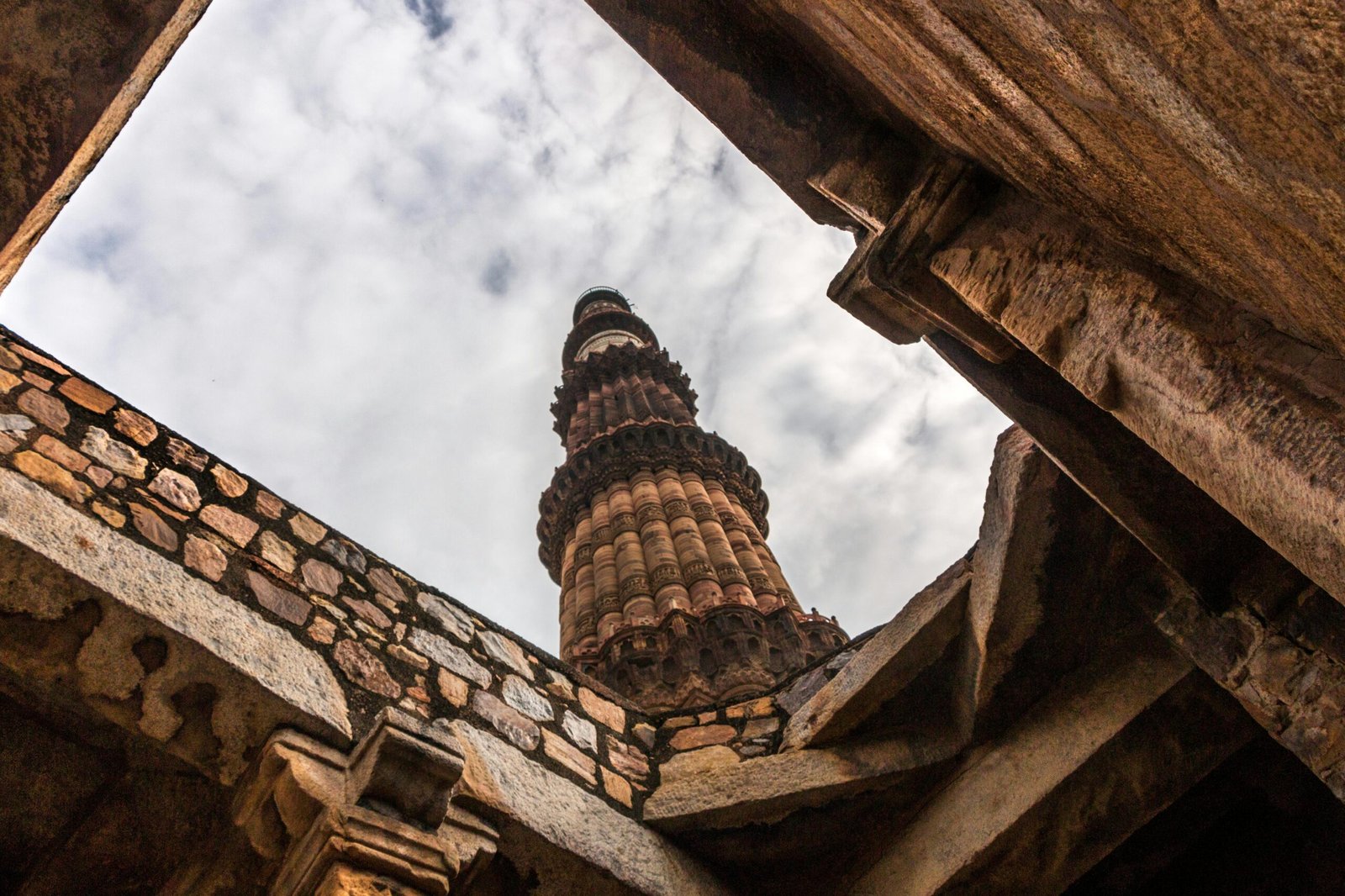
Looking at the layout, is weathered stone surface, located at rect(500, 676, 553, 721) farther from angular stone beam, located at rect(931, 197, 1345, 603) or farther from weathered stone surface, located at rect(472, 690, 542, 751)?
angular stone beam, located at rect(931, 197, 1345, 603)

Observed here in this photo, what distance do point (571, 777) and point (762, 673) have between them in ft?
23.0

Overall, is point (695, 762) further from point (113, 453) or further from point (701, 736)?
point (113, 453)

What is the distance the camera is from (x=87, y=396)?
113 inches

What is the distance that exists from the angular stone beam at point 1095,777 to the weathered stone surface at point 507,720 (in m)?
1.32

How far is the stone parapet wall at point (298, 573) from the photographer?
2.63 meters

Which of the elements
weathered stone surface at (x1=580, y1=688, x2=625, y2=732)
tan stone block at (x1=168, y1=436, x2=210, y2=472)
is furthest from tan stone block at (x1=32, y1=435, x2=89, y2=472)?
weathered stone surface at (x1=580, y1=688, x2=625, y2=732)

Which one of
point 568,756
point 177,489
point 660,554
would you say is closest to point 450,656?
point 568,756

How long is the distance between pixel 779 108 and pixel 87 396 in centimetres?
229

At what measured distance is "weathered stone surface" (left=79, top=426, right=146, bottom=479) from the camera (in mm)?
2709

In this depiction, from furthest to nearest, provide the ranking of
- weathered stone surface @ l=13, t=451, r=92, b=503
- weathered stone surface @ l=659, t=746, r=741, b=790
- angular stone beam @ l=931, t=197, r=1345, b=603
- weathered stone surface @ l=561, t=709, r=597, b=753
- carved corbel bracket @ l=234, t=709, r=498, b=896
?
weathered stone surface @ l=659, t=746, r=741, b=790, weathered stone surface @ l=561, t=709, r=597, b=753, weathered stone surface @ l=13, t=451, r=92, b=503, carved corbel bracket @ l=234, t=709, r=498, b=896, angular stone beam @ l=931, t=197, r=1345, b=603

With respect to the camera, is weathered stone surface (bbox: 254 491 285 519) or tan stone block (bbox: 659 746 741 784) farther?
tan stone block (bbox: 659 746 741 784)

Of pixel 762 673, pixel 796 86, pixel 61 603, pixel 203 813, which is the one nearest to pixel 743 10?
pixel 796 86

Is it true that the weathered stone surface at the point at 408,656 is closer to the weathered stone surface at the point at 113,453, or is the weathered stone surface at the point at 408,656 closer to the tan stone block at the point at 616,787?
the tan stone block at the point at 616,787

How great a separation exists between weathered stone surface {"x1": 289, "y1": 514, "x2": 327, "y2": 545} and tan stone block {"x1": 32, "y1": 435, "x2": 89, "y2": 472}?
655 mm
